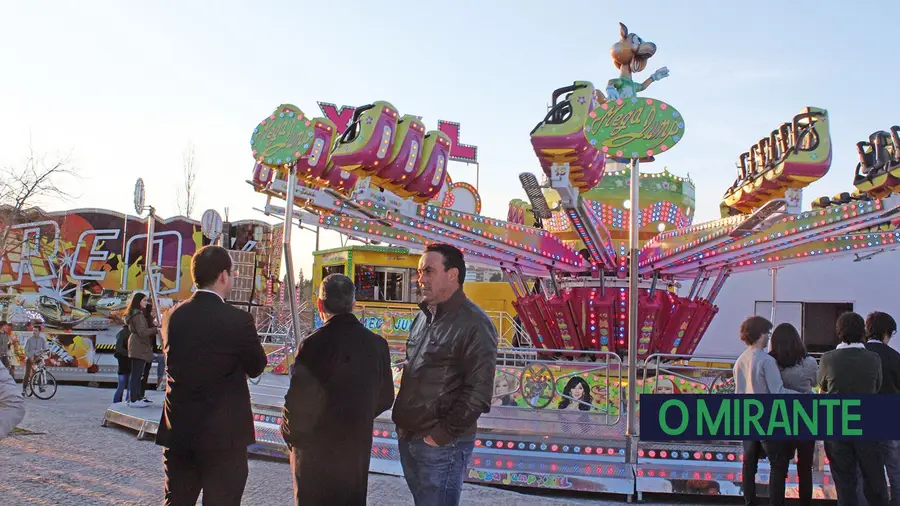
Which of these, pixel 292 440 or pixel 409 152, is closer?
pixel 292 440

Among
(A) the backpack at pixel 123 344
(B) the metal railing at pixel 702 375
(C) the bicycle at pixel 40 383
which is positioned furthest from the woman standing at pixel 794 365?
(C) the bicycle at pixel 40 383

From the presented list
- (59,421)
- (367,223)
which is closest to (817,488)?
(367,223)

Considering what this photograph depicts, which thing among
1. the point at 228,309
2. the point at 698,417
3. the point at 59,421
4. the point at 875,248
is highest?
the point at 875,248

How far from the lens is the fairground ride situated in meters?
6.95

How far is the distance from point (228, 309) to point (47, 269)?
17.0m

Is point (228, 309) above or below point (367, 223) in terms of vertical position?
below

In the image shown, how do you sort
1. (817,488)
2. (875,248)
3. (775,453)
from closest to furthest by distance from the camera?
(775,453) → (817,488) → (875,248)

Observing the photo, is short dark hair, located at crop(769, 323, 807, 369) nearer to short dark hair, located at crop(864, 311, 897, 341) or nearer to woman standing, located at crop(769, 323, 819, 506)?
woman standing, located at crop(769, 323, 819, 506)

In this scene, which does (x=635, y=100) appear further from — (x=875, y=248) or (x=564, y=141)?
(x=875, y=248)

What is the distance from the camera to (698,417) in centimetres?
373

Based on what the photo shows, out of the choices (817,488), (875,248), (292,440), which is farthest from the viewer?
(875,248)

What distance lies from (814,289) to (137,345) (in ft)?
44.3

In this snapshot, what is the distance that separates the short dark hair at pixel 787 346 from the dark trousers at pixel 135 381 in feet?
25.1

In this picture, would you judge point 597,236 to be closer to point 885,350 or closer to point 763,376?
point 763,376
